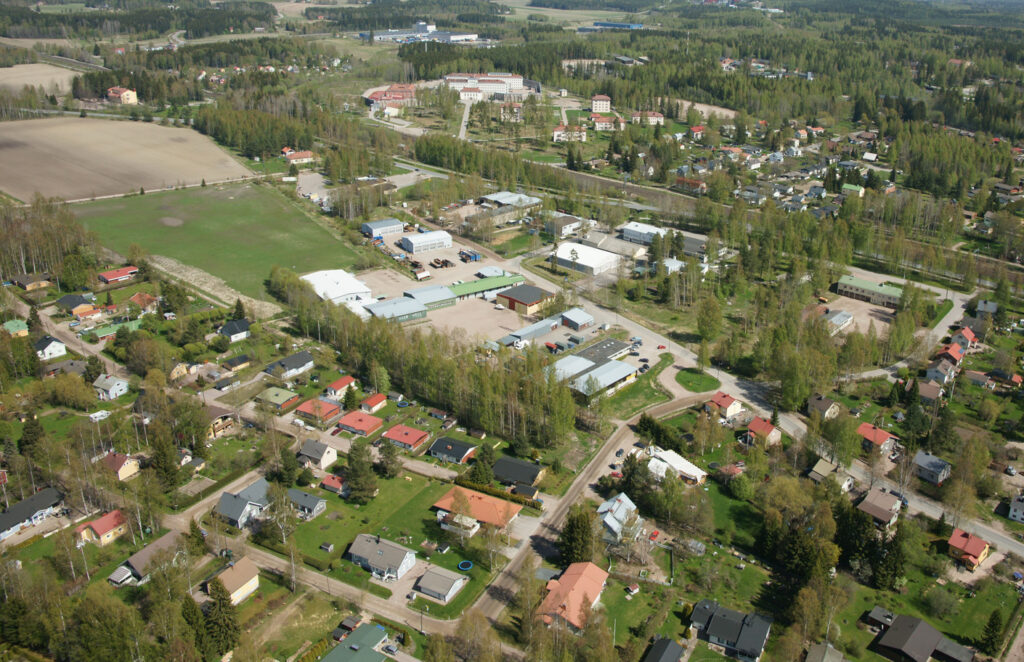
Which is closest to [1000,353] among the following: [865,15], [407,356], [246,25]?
[407,356]

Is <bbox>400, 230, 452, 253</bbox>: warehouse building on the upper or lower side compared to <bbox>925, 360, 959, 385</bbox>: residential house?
upper

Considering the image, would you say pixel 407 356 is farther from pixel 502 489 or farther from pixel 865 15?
pixel 865 15

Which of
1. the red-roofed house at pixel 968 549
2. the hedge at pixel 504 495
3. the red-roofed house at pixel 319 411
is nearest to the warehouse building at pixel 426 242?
the red-roofed house at pixel 319 411

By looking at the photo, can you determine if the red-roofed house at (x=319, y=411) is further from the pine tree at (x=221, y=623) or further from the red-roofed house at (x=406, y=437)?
the pine tree at (x=221, y=623)

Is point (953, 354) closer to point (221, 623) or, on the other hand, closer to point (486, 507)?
point (486, 507)

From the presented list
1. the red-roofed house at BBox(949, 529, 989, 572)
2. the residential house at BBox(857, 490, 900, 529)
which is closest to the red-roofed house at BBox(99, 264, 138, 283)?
the residential house at BBox(857, 490, 900, 529)

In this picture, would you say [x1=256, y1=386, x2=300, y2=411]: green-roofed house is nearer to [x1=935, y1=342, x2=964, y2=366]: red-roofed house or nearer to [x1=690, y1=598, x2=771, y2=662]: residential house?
[x1=690, y1=598, x2=771, y2=662]: residential house

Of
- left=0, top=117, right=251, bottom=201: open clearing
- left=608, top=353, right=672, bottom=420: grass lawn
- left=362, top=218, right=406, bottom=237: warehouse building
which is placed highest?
left=0, top=117, right=251, bottom=201: open clearing
